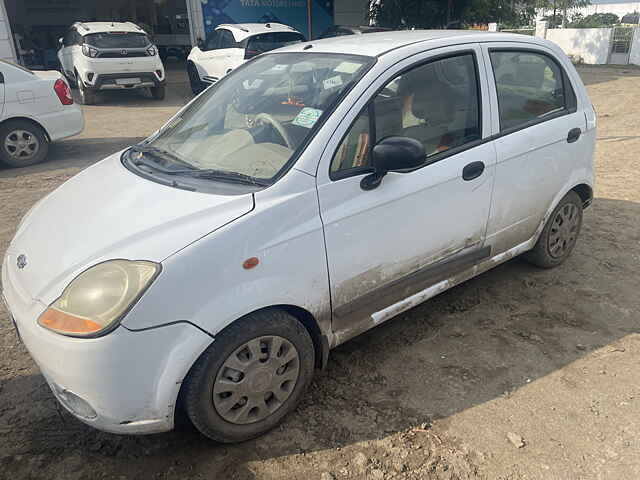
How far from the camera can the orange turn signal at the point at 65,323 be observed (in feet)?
6.71

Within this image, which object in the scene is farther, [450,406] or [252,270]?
[450,406]

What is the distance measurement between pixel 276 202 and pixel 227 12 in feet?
60.0

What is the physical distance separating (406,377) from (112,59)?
11228 millimetres

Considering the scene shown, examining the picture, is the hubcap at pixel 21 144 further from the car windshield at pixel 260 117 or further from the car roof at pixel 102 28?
the car roof at pixel 102 28

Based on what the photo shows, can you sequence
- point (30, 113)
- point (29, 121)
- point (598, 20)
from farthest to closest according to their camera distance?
1. point (598, 20)
2. point (29, 121)
3. point (30, 113)

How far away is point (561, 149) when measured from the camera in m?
3.65

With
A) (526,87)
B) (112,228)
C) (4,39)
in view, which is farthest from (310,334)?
(4,39)

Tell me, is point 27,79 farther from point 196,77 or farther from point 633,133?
point 633,133

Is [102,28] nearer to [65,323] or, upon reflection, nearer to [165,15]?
[65,323]

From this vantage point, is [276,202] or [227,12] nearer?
[276,202]

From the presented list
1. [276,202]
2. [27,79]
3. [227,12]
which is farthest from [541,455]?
[227,12]

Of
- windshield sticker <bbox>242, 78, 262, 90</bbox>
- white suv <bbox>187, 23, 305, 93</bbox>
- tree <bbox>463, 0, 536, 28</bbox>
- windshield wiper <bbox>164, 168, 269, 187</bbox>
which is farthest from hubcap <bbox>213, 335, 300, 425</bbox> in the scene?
tree <bbox>463, 0, 536, 28</bbox>

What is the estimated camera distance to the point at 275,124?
2.78m

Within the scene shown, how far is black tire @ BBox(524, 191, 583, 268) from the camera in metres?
3.92
